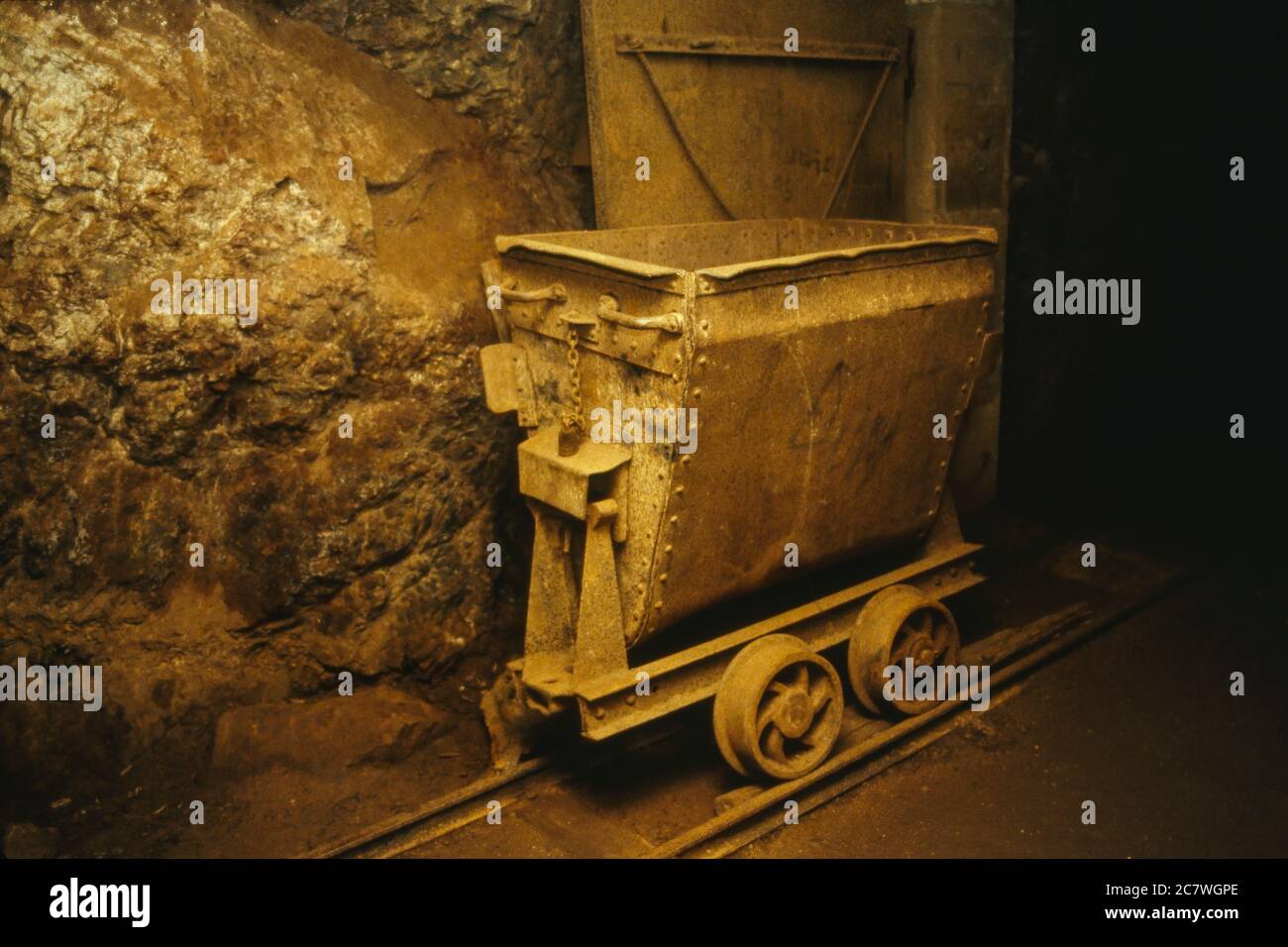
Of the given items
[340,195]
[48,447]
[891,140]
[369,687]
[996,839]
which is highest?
[891,140]

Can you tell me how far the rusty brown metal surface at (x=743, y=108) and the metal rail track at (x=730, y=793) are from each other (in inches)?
100

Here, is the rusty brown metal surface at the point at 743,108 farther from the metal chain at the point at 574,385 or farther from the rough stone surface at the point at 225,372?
the metal chain at the point at 574,385

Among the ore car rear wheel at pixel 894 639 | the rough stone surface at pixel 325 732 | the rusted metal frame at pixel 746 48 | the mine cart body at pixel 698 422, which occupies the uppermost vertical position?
the rusted metal frame at pixel 746 48

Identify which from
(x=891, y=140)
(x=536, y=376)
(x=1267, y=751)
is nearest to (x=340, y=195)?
(x=536, y=376)

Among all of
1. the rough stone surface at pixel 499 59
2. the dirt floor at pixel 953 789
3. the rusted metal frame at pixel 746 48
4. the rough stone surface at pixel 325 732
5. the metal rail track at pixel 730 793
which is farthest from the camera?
the rusted metal frame at pixel 746 48

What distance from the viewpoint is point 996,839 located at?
14.9ft

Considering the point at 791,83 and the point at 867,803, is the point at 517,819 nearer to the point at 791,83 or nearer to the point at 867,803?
the point at 867,803

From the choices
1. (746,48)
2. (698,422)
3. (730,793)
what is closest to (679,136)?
(746,48)

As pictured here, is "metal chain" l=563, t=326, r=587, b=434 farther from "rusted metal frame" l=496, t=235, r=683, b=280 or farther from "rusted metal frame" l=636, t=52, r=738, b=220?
"rusted metal frame" l=636, t=52, r=738, b=220

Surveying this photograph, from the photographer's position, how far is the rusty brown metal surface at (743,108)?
5.34m

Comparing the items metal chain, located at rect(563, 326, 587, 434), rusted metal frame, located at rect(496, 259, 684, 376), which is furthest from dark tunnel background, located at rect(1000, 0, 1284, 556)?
metal chain, located at rect(563, 326, 587, 434)

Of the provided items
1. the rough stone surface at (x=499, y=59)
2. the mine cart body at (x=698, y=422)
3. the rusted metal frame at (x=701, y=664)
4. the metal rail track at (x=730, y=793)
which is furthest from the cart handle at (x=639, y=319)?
the metal rail track at (x=730, y=793)

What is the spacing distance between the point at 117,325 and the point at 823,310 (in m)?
2.87

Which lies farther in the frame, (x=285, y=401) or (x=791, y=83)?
(x=791, y=83)
